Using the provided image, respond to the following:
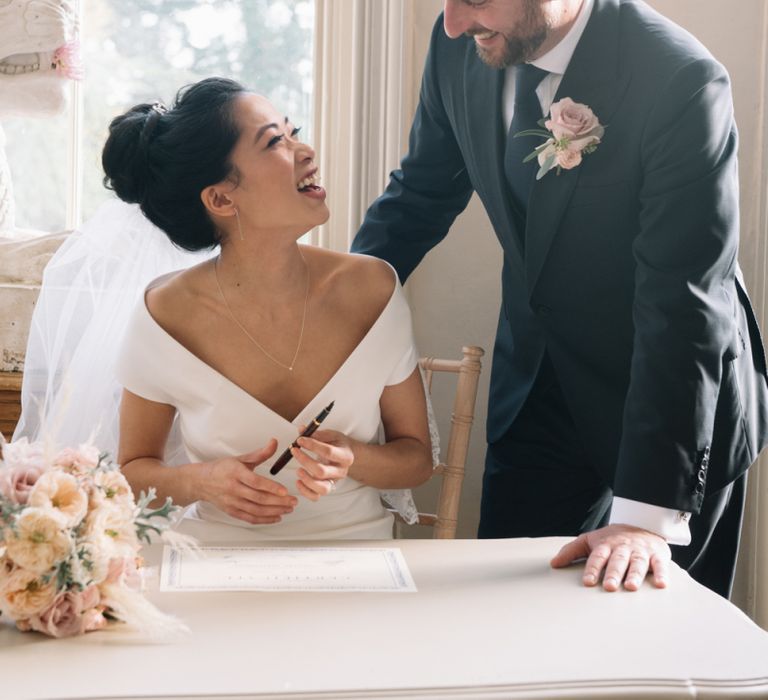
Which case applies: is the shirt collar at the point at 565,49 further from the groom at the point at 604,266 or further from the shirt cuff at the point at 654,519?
the shirt cuff at the point at 654,519

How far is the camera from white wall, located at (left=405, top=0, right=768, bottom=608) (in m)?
2.74

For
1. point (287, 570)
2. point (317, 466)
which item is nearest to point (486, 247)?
point (317, 466)

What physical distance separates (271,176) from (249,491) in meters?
0.68

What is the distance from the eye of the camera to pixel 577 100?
6.59 feet

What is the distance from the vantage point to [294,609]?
1367 millimetres

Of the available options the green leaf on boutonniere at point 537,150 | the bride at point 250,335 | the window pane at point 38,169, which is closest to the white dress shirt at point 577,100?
the green leaf on boutonniere at point 537,150

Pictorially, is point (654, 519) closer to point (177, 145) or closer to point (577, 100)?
point (577, 100)

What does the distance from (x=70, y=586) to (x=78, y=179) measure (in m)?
2.14

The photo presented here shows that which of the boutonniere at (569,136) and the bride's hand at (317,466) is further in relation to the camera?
the boutonniere at (569,136)

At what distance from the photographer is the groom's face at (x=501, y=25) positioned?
198cm

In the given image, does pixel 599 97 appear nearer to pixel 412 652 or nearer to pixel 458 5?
pixel 458 5

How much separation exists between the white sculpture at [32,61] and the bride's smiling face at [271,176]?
2.92 ft

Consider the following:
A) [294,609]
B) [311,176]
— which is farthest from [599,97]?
[294,609]

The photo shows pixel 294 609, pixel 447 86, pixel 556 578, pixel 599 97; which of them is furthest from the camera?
pixel 447 86
